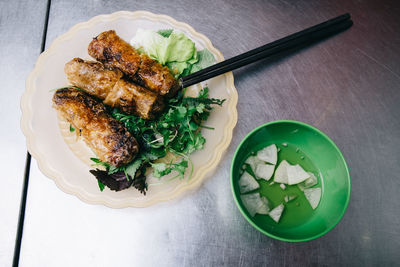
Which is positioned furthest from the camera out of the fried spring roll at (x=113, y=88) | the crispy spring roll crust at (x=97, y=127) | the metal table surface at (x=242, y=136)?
the metal table surface at (x=242, y=136)

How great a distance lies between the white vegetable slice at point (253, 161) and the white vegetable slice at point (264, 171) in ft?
0.07

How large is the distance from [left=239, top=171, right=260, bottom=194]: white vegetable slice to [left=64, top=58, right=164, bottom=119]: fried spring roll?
624 millimetres

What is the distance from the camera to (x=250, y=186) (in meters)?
1.50

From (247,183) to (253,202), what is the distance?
108 mm

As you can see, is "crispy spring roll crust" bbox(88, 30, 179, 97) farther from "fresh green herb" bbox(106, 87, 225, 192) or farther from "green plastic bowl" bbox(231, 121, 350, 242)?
"green plastic bowl" bbox(231, 121, 350, 242)

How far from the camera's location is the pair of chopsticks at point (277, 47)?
1581mm

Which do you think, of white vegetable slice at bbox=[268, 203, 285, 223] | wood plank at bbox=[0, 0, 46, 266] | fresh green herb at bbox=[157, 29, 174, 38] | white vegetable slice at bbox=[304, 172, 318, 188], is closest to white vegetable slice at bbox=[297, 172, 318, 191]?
white vegetable slice at bbox=[304, 172, 318, 188]

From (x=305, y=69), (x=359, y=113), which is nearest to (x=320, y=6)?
(x=305, y=69)

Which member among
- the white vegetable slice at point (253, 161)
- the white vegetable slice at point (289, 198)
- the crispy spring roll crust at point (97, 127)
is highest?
the crispy spring roll crust at point (97, 127)

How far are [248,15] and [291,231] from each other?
1.51 m

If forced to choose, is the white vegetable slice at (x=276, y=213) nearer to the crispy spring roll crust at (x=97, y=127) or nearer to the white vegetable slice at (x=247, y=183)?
the white vegetable slice at (x=247, y=183)

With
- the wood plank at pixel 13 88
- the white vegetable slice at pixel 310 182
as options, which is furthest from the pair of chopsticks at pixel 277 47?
the wood plank at pixel 13 88

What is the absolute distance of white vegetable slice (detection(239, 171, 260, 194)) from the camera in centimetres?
150

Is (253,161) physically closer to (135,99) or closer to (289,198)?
(289,198)
